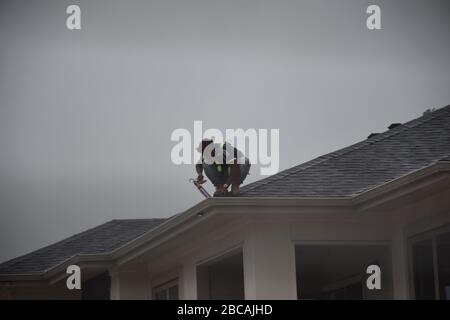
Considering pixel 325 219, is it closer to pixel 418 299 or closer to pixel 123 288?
pixel 418 299

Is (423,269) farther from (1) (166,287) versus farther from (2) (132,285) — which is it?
(2) (132,285)

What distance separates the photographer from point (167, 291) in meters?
18.2

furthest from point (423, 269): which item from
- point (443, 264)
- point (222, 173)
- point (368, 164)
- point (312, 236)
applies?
point (222, 173)

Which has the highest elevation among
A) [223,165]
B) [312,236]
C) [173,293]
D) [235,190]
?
[223,165]

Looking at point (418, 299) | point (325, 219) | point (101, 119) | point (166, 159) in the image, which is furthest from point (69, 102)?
point (418, 299)

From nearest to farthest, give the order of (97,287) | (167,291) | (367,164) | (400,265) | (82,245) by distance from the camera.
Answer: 1. (400,265)
2. (367,164)
3. (167,291)
4. (97,287)
5. (82,245)

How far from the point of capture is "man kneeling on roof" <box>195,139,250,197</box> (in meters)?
14.4

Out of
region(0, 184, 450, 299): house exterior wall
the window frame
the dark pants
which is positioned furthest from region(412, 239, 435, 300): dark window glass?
the window frame

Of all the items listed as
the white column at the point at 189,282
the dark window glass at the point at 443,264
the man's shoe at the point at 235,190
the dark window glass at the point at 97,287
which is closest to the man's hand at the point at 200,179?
the man's shoe at the point at 235,190

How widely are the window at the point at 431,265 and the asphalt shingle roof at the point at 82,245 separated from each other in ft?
26.8

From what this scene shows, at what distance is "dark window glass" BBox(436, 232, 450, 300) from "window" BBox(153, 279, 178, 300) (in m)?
5.27

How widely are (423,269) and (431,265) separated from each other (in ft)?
0.69

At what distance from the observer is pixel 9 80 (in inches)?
661

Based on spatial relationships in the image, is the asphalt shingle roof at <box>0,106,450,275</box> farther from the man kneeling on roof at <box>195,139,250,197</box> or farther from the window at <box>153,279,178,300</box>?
the window at <box>153,279,178,300</box>
